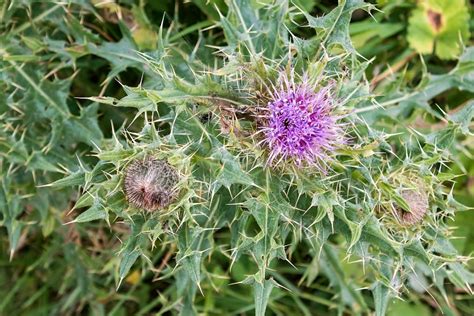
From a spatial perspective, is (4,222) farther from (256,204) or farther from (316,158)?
(316,158)

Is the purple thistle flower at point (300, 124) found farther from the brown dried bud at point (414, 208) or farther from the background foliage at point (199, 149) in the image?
the brown dried bud at point (414, 208)

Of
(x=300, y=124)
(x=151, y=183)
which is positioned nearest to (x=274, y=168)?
(x=300, y=124)

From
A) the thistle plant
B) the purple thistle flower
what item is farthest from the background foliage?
the purple thistle flower

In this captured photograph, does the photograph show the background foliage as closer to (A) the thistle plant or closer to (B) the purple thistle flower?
(A) the thistle plant

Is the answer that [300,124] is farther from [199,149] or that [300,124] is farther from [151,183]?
[151,183]

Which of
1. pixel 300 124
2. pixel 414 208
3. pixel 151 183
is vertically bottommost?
pixel 414 208
